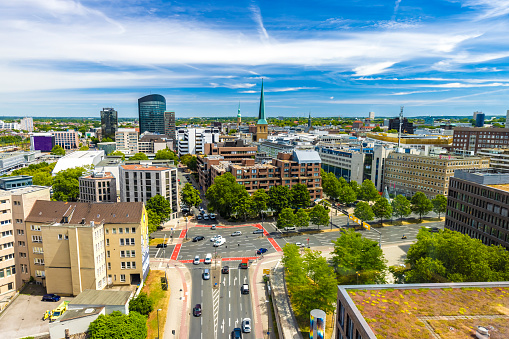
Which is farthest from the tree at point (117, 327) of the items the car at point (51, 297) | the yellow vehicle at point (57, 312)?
the car at point (51, 297)

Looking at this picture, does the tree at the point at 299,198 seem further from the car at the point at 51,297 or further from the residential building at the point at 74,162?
the residential building at the point at 74,162

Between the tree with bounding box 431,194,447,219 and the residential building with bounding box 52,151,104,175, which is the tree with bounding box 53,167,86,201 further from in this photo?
the tree with bounding box 431,194,447,219

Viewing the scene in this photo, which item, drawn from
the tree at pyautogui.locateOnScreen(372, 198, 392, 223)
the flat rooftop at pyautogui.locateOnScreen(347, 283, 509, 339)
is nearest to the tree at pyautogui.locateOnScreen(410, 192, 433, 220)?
the tree at pyautogui.locateOnScreen(372, 198, 392, 223)

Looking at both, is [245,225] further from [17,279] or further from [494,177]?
[494,177]

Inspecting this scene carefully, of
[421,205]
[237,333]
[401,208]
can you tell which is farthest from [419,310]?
[421,205]

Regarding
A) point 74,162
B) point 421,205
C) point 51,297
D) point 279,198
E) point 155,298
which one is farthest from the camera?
point 74,162

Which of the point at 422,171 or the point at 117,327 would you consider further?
the point at 422,171

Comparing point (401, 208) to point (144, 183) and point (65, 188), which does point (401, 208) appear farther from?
point (65, 188)
